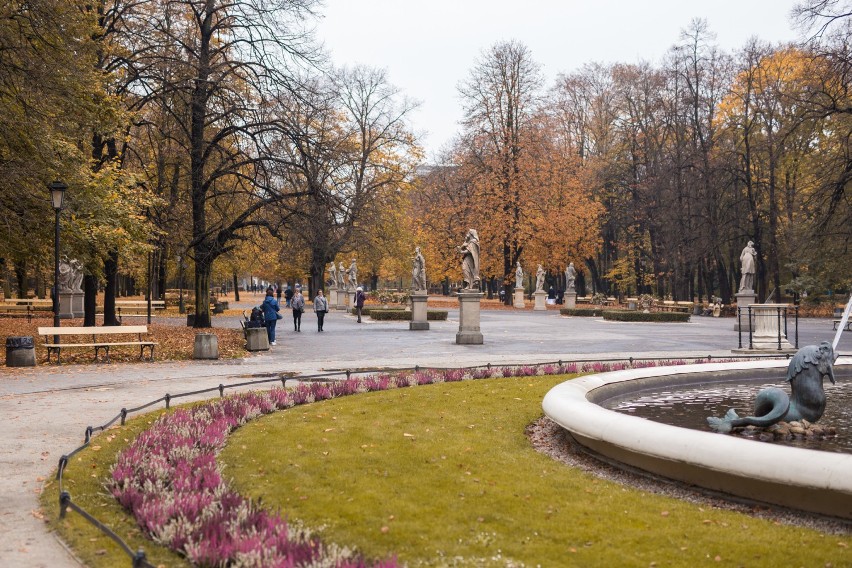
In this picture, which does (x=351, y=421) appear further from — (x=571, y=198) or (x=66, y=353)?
(x=571, y=198)

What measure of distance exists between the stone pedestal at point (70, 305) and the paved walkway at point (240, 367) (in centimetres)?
1098

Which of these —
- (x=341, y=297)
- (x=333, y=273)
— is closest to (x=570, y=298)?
(x=341, y=297)

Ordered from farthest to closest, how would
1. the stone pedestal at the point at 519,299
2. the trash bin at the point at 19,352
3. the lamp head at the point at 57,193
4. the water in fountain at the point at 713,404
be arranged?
the stone pedestal at the point at 519,299 < the lamp head at the point at 57,193 < the trash bin at the point at 19,352 < the water in fountain at the point at 713,404

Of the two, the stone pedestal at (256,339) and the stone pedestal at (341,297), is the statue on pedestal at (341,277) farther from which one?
Answer: the stone pedestal at (256,339)

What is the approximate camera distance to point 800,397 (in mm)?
8000

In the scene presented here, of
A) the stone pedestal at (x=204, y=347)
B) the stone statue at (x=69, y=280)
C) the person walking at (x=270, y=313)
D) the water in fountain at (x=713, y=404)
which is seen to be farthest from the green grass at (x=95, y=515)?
the stone statue at (x=69, y=280)

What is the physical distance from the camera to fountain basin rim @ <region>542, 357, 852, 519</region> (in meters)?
5.50

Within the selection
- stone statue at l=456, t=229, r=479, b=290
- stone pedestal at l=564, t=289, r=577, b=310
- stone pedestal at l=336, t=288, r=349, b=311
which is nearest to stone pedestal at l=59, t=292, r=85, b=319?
stone pedestal at l=336, t=288, r=349, b=311

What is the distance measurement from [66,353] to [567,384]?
14.1m

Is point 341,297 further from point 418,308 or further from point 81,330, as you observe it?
point 81,330

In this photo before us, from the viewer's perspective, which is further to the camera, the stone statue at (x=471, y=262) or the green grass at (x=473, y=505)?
the stone statue at (x=471, y=262)

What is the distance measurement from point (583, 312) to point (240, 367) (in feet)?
93.1

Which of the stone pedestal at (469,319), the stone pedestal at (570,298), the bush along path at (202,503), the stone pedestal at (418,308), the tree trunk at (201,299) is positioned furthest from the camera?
the stone pedestal at (570,298)

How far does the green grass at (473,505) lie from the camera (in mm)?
5094
